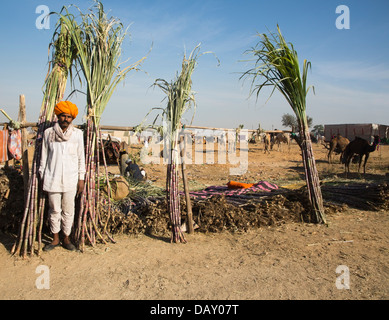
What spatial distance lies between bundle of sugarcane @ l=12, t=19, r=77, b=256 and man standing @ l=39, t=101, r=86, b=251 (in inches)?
6.3

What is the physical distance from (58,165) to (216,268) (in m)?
2.13

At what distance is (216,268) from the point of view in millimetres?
3045

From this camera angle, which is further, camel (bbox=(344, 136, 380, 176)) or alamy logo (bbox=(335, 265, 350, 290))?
camel (bbox=(344, 136, 380, 176))

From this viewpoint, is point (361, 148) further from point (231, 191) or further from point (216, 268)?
point (216, 268)

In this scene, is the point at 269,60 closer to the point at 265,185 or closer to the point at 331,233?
the point at 265,185

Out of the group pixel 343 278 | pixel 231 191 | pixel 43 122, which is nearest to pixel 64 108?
pixel 43 122

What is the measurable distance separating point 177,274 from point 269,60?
345 cm

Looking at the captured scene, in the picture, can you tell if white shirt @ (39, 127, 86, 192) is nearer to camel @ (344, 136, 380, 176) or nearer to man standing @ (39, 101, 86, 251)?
man standing @ (39, 101, 86, 251)

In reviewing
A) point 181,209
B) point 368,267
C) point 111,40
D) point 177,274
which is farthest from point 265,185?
point 111,40

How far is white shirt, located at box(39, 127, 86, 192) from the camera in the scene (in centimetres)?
325

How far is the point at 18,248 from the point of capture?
3.30 m

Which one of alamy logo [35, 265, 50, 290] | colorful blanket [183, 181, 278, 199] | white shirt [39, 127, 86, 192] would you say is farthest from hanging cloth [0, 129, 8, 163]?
colorful blanket [183, 181, 278, 199]
